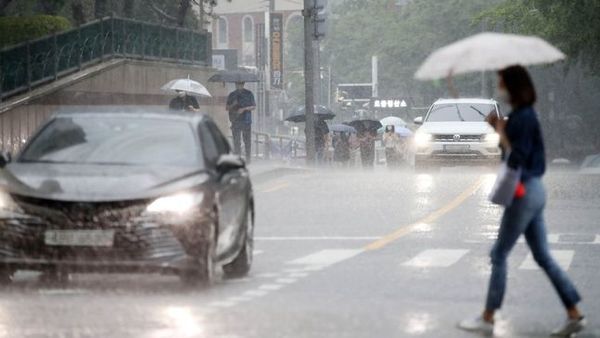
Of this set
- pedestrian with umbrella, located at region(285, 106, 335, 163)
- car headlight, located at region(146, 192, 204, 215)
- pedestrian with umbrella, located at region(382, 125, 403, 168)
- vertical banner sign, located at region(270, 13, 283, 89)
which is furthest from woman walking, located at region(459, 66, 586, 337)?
vertical banner sign, located at region(270, 13, 283, 89)

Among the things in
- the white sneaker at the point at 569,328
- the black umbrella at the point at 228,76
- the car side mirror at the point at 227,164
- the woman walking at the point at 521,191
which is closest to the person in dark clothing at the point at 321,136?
the black umbrella at the point at 228,76

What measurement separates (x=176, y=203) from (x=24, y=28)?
25.1m

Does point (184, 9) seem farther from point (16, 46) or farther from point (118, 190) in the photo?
point (118, 190)

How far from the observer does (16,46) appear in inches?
1419

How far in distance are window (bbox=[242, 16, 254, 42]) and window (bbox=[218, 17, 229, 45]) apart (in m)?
1.59

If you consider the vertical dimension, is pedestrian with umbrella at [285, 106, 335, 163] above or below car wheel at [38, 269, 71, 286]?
below

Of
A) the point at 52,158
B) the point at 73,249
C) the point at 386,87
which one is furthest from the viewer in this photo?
the point at 386,87

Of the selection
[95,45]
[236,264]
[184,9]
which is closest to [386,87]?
[184,9]

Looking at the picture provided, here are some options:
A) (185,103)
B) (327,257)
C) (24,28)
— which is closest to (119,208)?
(327,257)

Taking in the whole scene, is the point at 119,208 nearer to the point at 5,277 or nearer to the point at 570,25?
the point at 5,277

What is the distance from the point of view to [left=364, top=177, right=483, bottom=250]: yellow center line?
19.9m

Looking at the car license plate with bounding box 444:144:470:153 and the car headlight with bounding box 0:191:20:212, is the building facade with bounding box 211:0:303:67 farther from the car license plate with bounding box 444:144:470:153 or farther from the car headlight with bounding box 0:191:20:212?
the car headlight with bounding box 0:191:20:212

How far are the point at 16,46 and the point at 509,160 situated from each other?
83.4 ft

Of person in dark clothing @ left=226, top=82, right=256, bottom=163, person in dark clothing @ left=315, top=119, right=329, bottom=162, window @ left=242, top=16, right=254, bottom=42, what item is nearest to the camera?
person in dark clothing @ left=226, top=82, right=256, bottom=163
